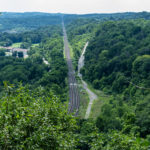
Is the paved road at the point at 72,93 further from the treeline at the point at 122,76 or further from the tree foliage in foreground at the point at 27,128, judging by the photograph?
the tree foliage in foreground at the point at 27,128

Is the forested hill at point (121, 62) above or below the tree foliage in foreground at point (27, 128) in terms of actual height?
below

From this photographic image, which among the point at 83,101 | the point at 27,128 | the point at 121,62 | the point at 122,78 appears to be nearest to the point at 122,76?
the point at 122,78

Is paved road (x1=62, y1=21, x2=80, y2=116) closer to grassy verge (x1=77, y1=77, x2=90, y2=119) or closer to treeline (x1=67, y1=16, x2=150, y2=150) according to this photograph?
grassy verge (x1=77, y1=77, x2=90, y2=119)

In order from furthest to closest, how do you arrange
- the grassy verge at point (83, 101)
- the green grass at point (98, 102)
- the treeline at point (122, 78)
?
the grassy verge at point (83, 101) → the green grass at point (98, 102) → the treeline at point (122, 78)

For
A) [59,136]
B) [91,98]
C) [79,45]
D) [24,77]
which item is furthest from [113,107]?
[79,45]

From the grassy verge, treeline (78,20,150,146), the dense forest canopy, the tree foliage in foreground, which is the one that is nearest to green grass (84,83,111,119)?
the dense forest canopy

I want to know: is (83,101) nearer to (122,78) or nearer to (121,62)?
(122,78)

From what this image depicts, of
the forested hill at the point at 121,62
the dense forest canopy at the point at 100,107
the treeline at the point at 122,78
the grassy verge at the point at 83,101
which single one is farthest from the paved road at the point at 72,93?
the forested hill at the point at 121,62

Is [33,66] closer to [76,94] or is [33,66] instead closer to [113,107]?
[76,94]

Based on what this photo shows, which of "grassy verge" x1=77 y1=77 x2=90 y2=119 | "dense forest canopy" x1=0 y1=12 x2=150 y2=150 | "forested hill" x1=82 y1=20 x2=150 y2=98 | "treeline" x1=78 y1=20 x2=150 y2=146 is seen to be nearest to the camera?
"dense forest canopy" x1=0 y1=12 x2=150 y2=150

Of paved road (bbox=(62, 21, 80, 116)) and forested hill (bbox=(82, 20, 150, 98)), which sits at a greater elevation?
forested hill (bbox=(82, 20, 150, 98))

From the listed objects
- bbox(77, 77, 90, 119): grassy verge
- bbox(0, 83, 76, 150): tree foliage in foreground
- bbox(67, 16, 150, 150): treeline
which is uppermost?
bbox(0, 83, 76, 150): tree foliage in foreground
